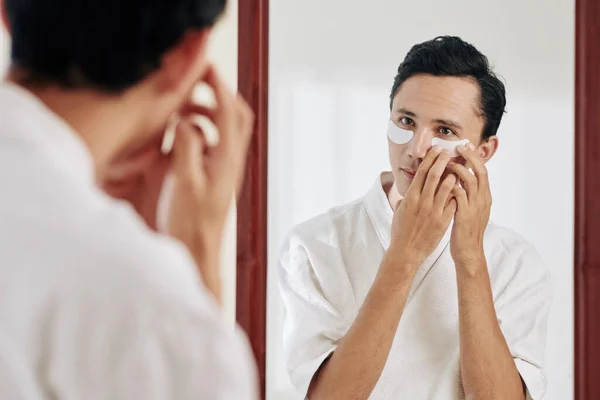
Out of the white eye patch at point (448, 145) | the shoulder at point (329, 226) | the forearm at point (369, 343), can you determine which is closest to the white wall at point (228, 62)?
the shoulder at point (329, 226)

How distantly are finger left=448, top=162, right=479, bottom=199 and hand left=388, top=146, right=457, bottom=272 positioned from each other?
0.05ft

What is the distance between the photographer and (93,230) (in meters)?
0.45

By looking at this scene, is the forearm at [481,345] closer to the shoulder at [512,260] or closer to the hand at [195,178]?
the shoulder at [512,260]

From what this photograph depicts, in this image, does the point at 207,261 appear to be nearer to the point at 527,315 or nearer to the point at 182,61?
the point at 182,61

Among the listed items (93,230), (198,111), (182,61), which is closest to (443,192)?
(198,111)

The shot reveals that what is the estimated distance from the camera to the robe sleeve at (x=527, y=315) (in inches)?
52.0

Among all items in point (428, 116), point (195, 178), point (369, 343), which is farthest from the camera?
point (428, 116)

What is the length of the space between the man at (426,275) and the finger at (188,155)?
2.03 ft

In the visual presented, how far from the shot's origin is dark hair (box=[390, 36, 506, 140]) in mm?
1359

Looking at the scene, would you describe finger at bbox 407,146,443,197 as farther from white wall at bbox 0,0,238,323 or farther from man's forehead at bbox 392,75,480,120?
white wall at bbox 0,0,238,323

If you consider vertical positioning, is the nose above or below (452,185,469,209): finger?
above

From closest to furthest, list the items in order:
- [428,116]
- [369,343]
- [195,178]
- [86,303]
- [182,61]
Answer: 1. [86,303]
2. [182,61]
3. [195,178]
4. [369,343]
5. [428,116]

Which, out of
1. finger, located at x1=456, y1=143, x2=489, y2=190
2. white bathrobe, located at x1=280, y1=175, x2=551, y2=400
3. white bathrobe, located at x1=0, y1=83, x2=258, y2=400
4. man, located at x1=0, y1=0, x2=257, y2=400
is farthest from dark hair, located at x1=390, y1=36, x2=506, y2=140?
white bathrobe, located at x1=0, y1=83, x2=258, y2=400

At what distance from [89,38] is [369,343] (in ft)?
2.67
